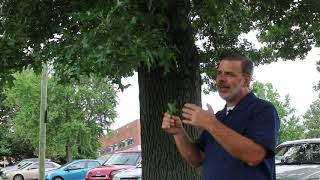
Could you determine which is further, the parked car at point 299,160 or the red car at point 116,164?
the red car at point 116,164

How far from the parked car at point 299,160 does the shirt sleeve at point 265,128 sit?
4843 mm

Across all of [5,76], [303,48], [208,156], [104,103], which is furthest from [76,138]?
[208,156]

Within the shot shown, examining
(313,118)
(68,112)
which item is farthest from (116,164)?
(313,118)

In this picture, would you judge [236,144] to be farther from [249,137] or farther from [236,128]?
[236,128]

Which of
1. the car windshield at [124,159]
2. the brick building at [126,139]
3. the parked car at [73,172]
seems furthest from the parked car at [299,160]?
the brick building at [126,139]

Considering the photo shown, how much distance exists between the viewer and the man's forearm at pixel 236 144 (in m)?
3.46

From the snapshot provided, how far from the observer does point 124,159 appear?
1711 cm

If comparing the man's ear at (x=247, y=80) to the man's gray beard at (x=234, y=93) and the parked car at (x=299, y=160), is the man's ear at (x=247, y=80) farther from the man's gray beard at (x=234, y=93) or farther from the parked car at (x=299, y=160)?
the parked car at (x=299, y=160)

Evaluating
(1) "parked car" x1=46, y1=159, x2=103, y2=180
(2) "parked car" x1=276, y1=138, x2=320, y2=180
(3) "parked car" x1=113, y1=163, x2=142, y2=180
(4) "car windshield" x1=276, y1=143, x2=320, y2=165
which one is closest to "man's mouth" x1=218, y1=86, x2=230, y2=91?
(2) "parked car" x1=276, y1=138, x2=320, y2=180

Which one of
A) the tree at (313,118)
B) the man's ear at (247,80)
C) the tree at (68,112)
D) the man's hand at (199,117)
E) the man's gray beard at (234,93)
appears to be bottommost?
the man's hand at (199,117)

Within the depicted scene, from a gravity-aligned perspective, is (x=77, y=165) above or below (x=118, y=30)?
below

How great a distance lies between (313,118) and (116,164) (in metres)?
64.6

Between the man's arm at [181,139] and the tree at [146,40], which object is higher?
the tree at [146,40]

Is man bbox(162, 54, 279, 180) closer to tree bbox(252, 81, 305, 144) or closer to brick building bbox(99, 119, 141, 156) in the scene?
tree bbox(252, 81, 305, 144)
